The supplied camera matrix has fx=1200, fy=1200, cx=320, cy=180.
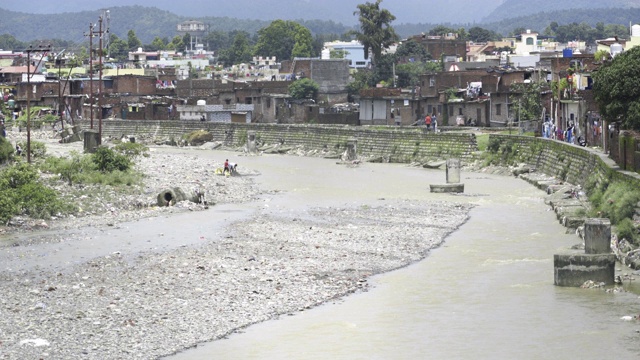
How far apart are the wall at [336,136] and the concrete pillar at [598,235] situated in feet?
109

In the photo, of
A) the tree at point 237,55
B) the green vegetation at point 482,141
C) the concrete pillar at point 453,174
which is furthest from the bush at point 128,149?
the tree at point 237,55

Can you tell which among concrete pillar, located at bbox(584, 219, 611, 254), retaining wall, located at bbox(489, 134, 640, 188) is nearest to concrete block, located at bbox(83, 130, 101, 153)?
retaining wall, located at bbox(489, 134, 640, 188)

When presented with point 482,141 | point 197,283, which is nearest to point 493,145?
point 482,141

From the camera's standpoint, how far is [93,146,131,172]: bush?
45.7 meters

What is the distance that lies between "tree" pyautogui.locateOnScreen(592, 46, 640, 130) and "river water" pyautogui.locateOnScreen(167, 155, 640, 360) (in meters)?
9.71

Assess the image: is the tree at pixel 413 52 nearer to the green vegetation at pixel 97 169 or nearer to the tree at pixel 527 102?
the tree at pixel 527 102

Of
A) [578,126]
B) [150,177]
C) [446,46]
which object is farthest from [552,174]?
[446,46]

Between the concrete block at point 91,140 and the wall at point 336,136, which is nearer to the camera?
the wall at point 336,136

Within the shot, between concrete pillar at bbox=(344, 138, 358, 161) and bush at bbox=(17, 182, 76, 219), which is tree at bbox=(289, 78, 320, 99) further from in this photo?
bush at bbox=(17, 182, 76, 219)

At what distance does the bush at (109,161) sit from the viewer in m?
45.7

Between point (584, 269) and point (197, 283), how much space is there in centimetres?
776

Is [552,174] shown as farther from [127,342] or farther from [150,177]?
[127,342]

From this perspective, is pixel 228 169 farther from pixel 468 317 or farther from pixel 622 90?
pixel 468 317

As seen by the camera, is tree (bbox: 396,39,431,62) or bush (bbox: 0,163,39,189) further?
tree (bbox: 396,39,431,62)
